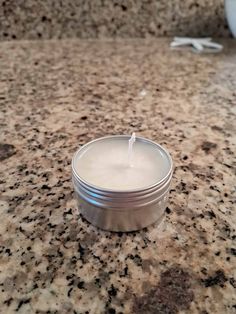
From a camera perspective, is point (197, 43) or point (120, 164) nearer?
point (120, 164)

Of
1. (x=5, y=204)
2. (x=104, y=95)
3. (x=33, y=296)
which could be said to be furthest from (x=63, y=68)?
(x=33, y=296)

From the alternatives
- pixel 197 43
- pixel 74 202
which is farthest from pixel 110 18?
pixel 74 202

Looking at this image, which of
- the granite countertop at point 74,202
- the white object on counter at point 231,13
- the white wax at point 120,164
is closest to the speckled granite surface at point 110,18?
the white object on counter at point 231,13

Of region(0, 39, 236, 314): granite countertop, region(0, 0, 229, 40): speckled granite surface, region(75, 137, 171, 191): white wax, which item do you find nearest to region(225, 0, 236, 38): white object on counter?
region(0, 0, 229, 40): speckled granite surface

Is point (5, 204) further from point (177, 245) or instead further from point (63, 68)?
point (63, 68)

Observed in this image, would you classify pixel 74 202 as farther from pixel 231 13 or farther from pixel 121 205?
pixel 231 13

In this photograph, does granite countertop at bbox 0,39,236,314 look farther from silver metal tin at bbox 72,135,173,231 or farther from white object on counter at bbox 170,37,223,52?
white object on counter at bbox 170,37,223,52
